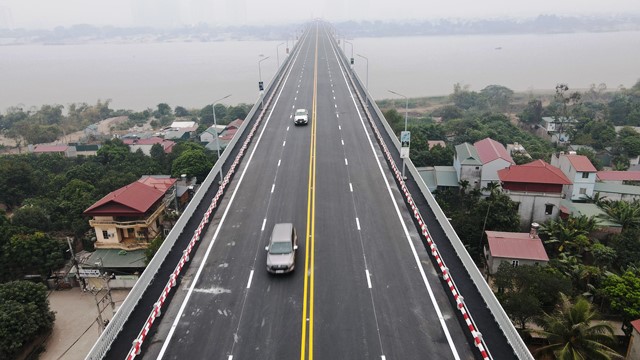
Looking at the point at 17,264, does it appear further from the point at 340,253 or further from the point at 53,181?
the point at 340,253

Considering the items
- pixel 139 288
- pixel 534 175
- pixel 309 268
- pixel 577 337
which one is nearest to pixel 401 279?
pixel 309 268

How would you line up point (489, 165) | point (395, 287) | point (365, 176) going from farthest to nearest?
1. point (489, 165)
2. point (365, 176)
3. point (395, 287)

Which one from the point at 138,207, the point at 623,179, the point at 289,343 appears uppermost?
the point at 289,343

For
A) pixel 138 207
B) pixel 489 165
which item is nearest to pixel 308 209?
pixel 138 207

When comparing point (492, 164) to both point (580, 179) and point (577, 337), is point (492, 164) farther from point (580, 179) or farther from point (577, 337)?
point (577, 337)

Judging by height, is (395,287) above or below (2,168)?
above

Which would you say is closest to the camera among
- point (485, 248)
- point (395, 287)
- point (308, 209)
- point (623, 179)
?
point (395, 287)

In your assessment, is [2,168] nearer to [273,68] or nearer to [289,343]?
[289,343]

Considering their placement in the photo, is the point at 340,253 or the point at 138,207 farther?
the point at 138,207
